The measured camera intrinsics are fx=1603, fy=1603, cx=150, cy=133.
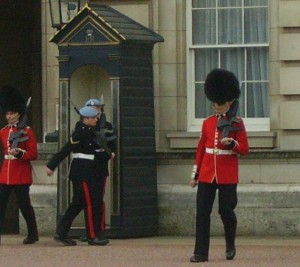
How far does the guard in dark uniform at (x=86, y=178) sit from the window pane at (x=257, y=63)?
2.73 m

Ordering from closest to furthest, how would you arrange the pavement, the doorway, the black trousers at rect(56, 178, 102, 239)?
the pavement
the black trousers at rect(56, 178, 102, 239)
the doorway

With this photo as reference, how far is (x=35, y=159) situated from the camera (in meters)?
18.5

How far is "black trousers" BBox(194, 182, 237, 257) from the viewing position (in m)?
15.9

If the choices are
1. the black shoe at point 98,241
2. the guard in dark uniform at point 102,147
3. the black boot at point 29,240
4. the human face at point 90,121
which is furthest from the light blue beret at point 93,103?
the black boot at point 29,240

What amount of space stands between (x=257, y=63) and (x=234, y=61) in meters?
0.30

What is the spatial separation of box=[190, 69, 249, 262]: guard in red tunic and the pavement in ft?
1.01

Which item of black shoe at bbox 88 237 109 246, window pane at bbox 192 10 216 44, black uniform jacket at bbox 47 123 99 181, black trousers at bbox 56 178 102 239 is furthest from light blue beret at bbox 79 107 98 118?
window pane at bbox 192 10 216 44

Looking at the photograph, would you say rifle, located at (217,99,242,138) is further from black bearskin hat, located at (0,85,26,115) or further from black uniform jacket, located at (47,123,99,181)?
black bearskin hat, located at (0,85,26,115)

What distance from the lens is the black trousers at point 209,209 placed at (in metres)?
15.9

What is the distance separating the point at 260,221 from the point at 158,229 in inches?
49.6

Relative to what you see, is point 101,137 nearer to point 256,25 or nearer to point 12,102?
point 12,102

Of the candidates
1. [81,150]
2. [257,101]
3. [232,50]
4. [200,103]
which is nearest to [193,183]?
[81,150]

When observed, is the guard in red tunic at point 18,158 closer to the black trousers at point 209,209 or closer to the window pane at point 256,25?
the black trousers at point 209,209

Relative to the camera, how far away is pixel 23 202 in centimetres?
1836
